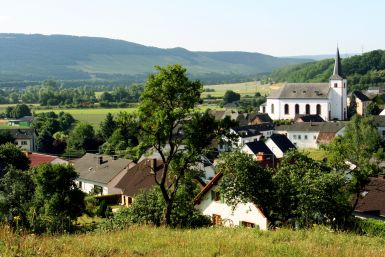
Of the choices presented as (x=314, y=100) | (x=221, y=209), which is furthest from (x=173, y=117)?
(x=314, y=100)

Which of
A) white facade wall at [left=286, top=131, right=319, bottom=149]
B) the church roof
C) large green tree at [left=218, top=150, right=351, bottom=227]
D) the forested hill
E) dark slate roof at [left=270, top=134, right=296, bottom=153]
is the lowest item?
white facade wall at [left=286, top=131, right=319, bottom=149]

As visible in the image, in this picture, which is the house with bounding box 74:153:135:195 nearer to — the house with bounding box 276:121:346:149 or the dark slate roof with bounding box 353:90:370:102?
the house with bounding box 276:121:346:149

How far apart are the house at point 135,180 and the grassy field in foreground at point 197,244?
23.8m

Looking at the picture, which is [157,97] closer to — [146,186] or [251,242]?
[251,242]

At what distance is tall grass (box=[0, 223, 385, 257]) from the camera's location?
9.45 m

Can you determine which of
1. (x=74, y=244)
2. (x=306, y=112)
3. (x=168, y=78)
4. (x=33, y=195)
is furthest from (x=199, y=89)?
(x=306, y=112)

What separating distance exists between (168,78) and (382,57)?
167m

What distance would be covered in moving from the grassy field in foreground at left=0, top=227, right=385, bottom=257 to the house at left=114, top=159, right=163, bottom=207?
23.8 metres

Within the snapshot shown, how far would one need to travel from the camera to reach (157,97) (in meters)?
16.9

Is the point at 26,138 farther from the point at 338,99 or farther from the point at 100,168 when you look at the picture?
the point at 338,99

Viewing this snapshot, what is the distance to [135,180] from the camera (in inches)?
1523

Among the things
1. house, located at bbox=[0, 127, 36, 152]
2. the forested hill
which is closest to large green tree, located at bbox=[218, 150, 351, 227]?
house, located at bbox=[0, 127, 36, 152]

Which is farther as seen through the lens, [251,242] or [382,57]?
[382,57]

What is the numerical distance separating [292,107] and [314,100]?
14.4 feet
